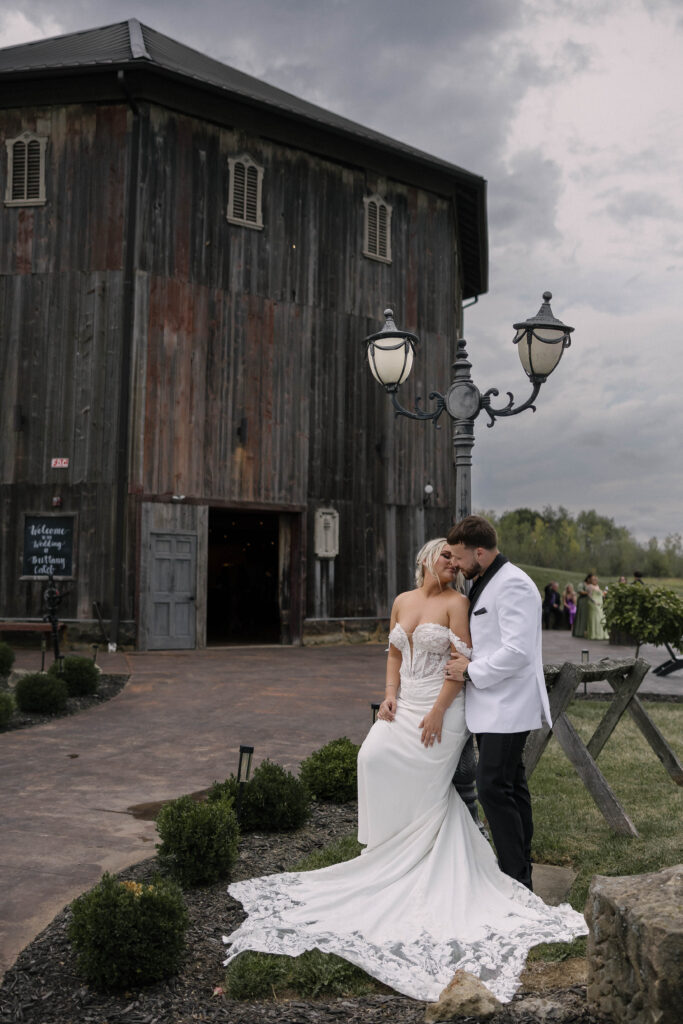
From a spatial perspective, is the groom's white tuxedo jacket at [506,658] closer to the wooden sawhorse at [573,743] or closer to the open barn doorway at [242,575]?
the wooden sawhorse at [573,743]

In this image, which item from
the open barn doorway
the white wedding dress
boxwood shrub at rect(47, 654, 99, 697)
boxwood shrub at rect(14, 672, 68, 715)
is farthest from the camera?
the open barn doorway

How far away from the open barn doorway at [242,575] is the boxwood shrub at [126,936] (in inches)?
798

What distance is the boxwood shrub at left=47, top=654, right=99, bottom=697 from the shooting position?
11195 mm

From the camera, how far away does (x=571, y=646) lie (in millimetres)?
20281

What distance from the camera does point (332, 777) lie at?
679 cm

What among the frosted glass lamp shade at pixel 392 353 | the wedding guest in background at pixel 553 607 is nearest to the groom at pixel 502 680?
the frosted glass lamp shade at pixel 392 353

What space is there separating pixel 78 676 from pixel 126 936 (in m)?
7.88

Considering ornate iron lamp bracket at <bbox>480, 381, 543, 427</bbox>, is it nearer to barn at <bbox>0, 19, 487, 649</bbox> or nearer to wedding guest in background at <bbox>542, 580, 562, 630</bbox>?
barn at <bbox>0, 19, 487, 649</bbox>

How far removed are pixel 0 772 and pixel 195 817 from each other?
3.10 meters

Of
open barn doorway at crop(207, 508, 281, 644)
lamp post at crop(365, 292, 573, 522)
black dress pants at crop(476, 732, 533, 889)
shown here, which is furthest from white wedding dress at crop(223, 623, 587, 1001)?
open barn doorway at crop(207, 508, 281, 644)

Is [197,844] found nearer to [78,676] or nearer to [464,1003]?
[464,1003]

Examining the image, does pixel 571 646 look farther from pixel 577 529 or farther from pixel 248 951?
pixel 577 529

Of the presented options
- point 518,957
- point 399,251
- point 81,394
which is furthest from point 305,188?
point 518,957

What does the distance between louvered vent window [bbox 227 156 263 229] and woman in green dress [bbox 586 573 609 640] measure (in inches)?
473
